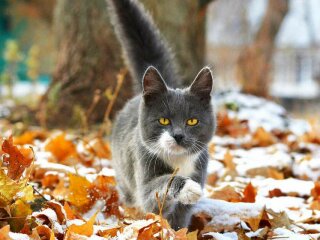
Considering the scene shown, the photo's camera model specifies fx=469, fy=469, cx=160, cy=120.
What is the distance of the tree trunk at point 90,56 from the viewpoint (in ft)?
13.5

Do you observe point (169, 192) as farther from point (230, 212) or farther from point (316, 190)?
point (316, 190)

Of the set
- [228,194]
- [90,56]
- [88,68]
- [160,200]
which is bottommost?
[228,194]

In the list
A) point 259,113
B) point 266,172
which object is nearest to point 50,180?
point 266,172

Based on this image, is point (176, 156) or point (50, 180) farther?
point (50, 180)

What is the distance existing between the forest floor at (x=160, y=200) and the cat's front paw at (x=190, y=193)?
5.4 inches

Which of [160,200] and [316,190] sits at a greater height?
[160,200]

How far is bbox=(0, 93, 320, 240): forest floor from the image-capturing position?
1472mm

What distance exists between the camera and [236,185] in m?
2.46

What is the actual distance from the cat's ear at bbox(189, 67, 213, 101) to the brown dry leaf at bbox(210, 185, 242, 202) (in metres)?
0.44

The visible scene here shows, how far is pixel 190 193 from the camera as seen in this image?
1.67m

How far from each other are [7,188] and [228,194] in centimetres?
111

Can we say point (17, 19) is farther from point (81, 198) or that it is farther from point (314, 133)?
point (81, 198)

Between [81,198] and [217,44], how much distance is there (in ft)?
27.8

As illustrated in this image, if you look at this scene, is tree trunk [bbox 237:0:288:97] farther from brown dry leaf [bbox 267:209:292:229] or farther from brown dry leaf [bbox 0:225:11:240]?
brown dry leaf [bbox 0:225:11:240]
